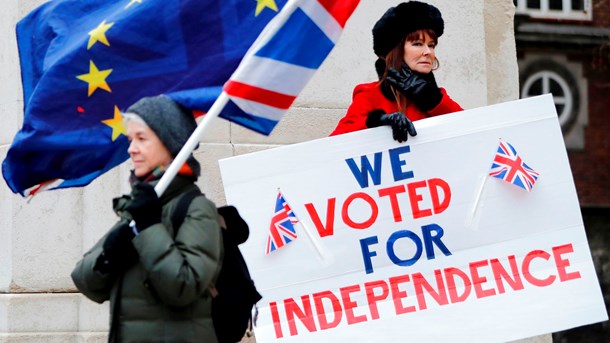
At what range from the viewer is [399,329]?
5.86 metres

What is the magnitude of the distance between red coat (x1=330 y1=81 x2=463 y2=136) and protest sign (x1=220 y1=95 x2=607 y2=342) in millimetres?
156

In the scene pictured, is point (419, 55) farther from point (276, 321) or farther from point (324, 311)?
point (276, 321)

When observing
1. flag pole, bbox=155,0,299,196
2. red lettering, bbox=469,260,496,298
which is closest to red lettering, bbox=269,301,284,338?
red lettering, bbox=469,260,496,298

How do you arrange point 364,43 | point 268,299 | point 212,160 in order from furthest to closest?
point 364,43, point 212,160, point 268,299

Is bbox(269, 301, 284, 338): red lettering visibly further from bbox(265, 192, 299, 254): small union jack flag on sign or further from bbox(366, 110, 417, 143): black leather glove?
bbox(366, 110, 417, 143): black leather glove

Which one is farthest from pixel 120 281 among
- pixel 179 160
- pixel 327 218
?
pixel 327 218

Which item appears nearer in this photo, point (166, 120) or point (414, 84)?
point (166, 120)

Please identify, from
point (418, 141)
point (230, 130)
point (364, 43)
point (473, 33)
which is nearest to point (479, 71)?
point (473, 33)

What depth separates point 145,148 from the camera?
4.54 metres

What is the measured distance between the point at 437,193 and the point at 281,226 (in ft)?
2.26

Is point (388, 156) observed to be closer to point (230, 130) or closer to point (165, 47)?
→ point (165, 47)

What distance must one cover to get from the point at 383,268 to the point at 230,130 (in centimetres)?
193

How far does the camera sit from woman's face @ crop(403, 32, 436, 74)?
6047 mm

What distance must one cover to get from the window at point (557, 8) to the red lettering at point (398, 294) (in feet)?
68.7
